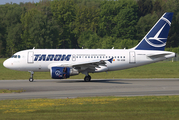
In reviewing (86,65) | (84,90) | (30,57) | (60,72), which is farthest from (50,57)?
(84,90)

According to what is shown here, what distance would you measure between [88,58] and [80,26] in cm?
8855

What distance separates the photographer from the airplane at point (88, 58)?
112ft

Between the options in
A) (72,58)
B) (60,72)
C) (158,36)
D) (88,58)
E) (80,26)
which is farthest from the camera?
(80,26)

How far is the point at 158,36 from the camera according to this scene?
36938mm

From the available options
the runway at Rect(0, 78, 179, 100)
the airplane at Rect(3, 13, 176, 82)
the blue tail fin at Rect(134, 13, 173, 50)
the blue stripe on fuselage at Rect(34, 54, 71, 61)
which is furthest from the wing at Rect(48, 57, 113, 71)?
the blue tail fin at Rect(134, 13, 173, 50)

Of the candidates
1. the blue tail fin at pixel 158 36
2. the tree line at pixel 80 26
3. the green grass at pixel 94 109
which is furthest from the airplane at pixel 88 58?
the tree line at pixel 80 26

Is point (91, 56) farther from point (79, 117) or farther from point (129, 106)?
point (79, 117)

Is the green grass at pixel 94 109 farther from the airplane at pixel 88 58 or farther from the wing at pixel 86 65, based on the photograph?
the airplane at pixel 88 58

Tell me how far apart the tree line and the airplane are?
57047 mm

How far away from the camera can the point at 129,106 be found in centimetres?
1769

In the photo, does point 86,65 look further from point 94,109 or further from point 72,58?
point 94,109

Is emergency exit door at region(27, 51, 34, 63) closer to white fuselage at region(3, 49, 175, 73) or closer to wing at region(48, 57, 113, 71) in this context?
white fuselage at region(3, 49, 175, 73)

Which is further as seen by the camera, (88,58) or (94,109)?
(88,58)

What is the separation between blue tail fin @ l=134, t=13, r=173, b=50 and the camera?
3684 cm
